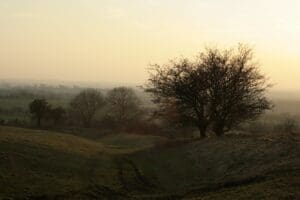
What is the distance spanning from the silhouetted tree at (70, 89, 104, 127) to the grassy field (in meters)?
72.3

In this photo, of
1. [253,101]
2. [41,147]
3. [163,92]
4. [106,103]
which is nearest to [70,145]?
[41,147]

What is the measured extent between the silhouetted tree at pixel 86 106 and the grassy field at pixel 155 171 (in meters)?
72.3

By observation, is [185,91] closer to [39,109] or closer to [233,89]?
[233,89]

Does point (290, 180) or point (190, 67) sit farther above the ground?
point (190, 67)

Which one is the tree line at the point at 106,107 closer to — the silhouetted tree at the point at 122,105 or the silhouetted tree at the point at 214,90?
the silhouetted tree at the point at 122,105

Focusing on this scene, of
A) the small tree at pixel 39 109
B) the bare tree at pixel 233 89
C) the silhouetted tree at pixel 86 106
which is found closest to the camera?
the bare tree at pixel 233 89

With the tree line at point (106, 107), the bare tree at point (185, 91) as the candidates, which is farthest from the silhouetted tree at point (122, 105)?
the bare tree at point (185, 91)

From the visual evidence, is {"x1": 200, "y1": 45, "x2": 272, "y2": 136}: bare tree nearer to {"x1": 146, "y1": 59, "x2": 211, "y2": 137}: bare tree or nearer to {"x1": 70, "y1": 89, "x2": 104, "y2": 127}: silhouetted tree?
{"x1": 146, "y1": 59, "x2": 211, "y2": 137}: bare tree

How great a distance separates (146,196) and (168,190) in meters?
2.93

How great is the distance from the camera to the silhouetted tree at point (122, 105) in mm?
124387

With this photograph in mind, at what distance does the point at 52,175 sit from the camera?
34781mm

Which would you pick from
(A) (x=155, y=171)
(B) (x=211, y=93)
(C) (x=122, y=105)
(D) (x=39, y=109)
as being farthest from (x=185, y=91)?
(C) (x=122, y=105)

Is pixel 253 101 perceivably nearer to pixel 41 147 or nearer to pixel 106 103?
pixel 41 147

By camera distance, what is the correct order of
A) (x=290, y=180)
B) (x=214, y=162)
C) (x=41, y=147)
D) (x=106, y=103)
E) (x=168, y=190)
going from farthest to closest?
(x=106, y=103)
(x=41, y=147)
(x=214, y=162)
(x=168, y=190)
(x=290, y=180)
